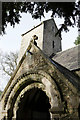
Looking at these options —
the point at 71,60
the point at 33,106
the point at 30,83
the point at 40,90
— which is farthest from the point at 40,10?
the point at 71,60

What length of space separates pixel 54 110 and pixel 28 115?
3.04 meters

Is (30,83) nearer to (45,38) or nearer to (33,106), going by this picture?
(33,106)

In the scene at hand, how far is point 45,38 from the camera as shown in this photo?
16547 mm

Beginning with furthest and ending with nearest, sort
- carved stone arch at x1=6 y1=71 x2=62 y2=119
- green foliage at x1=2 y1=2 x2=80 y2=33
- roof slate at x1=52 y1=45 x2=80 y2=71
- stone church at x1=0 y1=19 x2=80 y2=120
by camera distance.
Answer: roof slate at x1=52 y1=45 x2=80 y2=71 → carved stone arch at x1=6 y1=71 x2=62 y2=119 → stone church at x1=0 y1=19 x2=80 y2=120 → green foliage at x1=2 y1=2 x2=80 y2=33

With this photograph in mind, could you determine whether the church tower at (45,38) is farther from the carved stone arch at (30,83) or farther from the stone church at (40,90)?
the carved stone arch at (30,83)

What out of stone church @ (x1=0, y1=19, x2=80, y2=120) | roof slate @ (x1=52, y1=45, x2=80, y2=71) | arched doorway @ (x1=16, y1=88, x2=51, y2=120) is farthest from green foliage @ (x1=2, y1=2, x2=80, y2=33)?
roof slate @ (x1=52, y1=45, x2=80, y2=71)

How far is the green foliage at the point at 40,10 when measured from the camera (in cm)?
281

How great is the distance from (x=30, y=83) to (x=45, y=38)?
10.9m

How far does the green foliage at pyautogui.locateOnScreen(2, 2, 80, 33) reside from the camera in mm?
2809

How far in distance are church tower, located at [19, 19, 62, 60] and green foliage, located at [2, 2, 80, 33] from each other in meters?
11.9

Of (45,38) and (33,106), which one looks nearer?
(33,106)

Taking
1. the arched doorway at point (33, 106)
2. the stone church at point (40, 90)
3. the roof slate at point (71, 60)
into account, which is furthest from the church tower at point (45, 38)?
the arched doorway at point (33, 106)

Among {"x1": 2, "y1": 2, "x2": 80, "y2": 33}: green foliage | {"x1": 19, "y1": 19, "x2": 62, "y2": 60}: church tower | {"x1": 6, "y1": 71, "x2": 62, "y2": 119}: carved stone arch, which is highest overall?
{"x1": 19, "y1": 19, "x2": 62, "y2": 60}: church tower

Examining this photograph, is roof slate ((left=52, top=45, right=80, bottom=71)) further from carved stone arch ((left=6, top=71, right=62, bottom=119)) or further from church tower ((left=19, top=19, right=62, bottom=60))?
church tower ((left=19, top=19, right=62, bottom=60))
